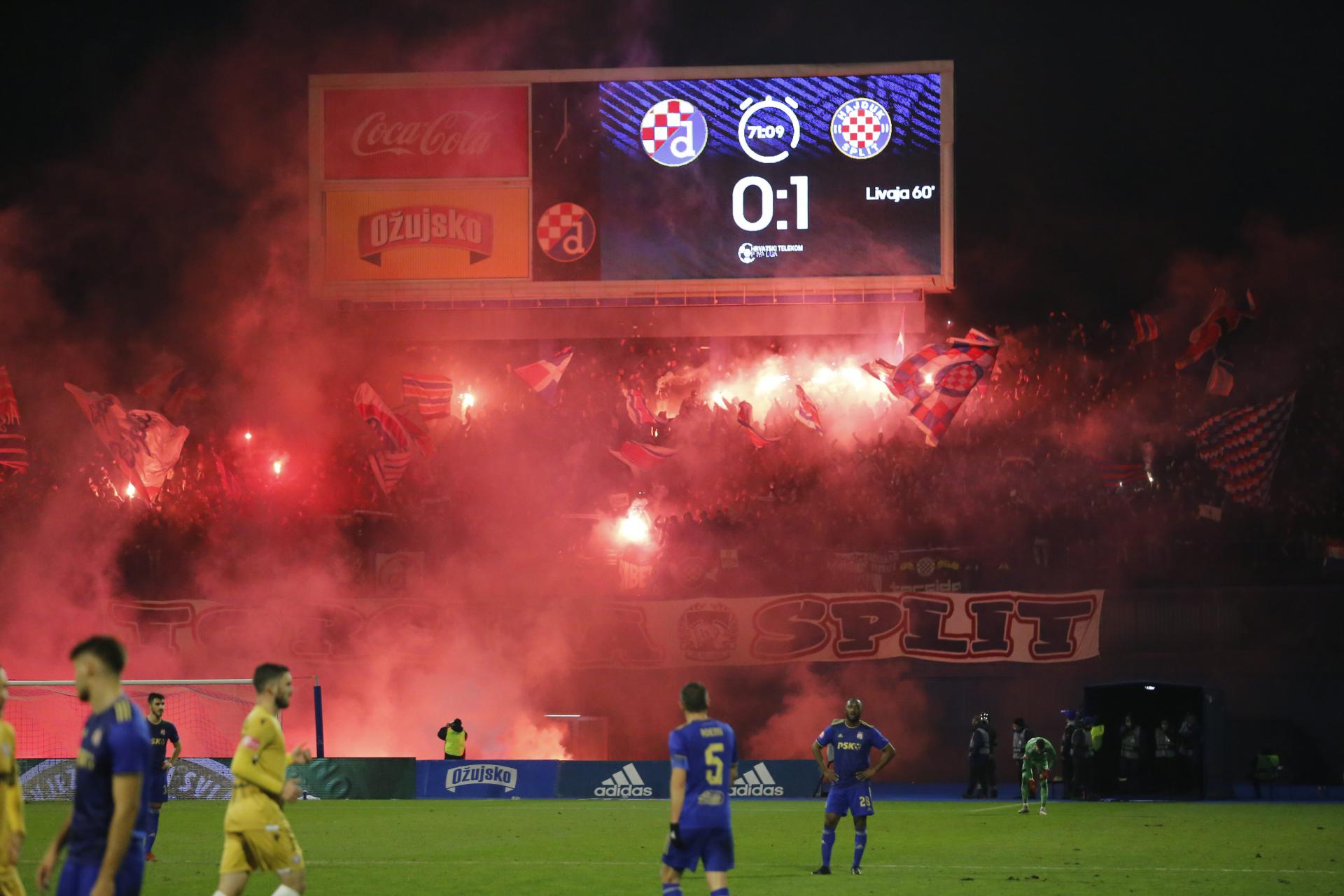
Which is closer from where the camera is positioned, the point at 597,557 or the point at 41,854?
the point at 41,854

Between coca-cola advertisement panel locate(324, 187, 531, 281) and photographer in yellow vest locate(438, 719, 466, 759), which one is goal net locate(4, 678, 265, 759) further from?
coca-cola advertisement panel locate(324, 187, 531, 281)

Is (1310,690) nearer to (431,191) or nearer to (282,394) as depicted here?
(431,191)

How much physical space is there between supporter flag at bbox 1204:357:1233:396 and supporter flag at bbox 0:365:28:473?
1288 inches

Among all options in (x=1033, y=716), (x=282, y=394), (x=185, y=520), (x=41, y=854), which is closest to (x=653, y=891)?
(x=41, y=854)

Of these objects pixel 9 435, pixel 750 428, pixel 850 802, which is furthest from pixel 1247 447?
pixel 9 435

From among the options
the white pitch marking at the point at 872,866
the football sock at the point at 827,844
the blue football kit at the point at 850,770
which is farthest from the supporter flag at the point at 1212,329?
the football sock at the point at 827,844

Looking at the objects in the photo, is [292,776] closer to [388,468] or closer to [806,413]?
[388,468]

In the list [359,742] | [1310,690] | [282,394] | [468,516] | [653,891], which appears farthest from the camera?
[282,394]

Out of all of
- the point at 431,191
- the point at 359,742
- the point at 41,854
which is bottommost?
the point at 359,742

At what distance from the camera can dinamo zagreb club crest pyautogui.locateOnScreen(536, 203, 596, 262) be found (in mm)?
42375

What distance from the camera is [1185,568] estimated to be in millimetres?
31953

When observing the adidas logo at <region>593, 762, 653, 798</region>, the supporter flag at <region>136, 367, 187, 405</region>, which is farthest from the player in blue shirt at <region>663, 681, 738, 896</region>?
the supporter flag at <region>136, 367, 187, 405</region>

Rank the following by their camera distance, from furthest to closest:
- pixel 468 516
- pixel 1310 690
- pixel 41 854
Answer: pixel 468 516
pixel 1310 690
pixel 41 854

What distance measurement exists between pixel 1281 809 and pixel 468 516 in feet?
67.5
